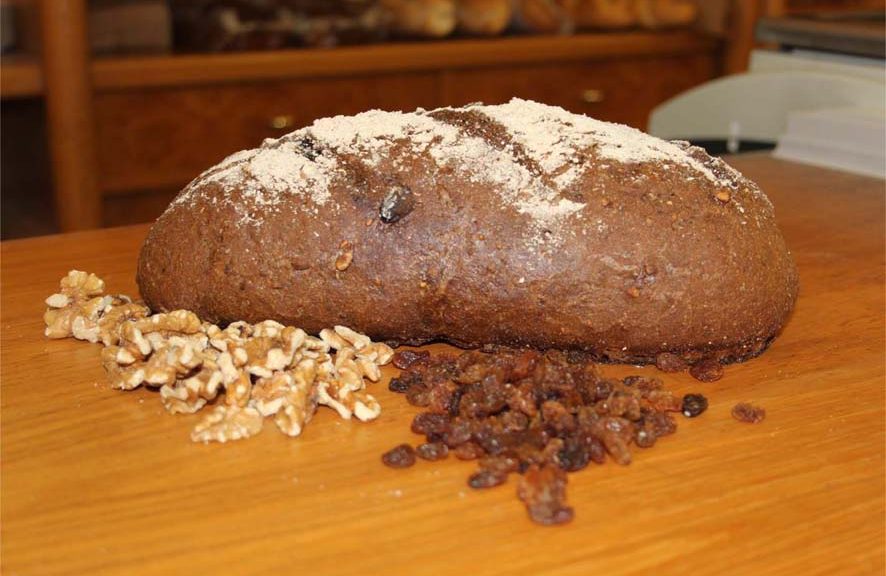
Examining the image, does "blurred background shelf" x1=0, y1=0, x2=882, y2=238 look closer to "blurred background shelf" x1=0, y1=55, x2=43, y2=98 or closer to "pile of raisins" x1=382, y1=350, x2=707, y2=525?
"blurred background shelf" x1=0, y1=55, x2=43, y2=98

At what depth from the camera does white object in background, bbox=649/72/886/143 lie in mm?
1908

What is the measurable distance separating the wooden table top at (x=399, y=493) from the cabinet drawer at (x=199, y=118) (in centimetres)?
130

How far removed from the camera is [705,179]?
108 cm

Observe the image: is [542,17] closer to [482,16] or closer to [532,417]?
[482,16]

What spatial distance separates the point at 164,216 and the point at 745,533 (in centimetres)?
65

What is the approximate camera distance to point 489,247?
3.36ft

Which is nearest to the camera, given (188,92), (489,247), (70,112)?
(489,247)

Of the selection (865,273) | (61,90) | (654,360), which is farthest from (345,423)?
(61,90)

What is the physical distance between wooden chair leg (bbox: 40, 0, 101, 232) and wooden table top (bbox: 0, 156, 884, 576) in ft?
3.88

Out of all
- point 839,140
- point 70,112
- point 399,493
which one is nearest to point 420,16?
point 70,112

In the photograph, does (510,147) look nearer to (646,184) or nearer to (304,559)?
(646,184)

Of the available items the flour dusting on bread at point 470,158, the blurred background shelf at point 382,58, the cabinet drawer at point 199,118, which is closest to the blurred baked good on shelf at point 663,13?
the blurred background shelf at point 382,58

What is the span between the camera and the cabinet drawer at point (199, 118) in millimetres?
2297

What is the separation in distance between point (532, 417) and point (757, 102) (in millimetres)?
1340
